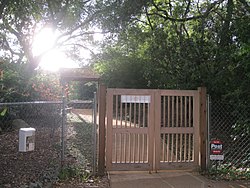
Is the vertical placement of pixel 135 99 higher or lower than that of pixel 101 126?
higher

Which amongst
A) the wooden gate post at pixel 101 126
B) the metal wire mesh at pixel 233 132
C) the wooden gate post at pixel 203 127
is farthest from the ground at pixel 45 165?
the metal wire mesh at pixel 233 132

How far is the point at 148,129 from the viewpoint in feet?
20.9

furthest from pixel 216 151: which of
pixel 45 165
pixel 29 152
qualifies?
pixel 29 152

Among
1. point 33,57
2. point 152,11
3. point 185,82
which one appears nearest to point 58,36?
point 33,57

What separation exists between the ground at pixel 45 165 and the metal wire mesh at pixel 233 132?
9.37 feet

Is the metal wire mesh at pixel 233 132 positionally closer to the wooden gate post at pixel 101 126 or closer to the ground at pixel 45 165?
the wooden gate post at pixel 101 126

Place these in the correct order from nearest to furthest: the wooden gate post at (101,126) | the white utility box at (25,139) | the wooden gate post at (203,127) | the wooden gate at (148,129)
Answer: the white utility box at (25,139) < the wooden gate post at (101,126) < the wooden gate at (148,129) < the wooden gate post at (203,127)

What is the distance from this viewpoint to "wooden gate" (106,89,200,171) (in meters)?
6.28

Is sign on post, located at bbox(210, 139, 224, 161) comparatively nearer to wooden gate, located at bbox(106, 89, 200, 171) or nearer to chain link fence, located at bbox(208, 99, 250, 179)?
chain link fence, located at bbox(208, 99, 250, 179)

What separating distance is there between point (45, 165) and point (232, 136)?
484 cm

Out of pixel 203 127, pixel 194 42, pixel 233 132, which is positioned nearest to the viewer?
pixel 203 127

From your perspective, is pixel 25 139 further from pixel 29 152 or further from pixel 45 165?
pixel 29 152

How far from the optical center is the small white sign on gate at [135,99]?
629cm

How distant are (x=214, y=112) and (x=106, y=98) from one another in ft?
15.7
